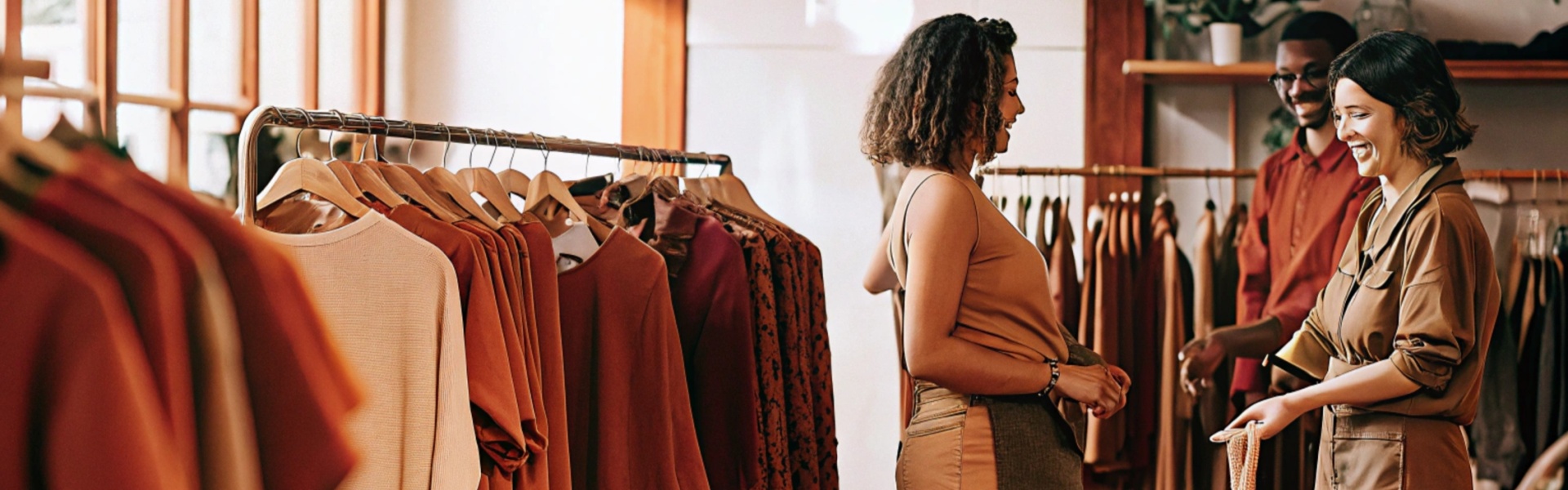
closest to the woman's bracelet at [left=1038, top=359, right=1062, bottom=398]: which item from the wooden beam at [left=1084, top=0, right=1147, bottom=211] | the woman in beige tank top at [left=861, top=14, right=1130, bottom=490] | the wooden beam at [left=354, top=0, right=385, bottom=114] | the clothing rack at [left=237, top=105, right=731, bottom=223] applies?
the woman in beige tank top at [left=861, top=14, right=1130, bottom=490]

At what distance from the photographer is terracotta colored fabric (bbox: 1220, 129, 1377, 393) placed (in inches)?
122

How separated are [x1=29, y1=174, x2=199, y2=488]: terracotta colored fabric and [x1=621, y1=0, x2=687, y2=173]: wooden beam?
3.25m

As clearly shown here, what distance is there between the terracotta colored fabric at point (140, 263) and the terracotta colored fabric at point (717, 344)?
1.48 m

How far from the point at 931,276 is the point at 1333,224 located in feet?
5.72

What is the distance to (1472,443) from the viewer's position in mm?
3221

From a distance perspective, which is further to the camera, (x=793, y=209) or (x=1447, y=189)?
(x=793, y=209)

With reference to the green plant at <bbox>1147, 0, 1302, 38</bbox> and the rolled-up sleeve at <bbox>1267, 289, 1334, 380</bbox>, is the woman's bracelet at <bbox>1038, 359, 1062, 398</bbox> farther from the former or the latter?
the green plant at <bbox>1147, 0, 1302, 38</bbox>

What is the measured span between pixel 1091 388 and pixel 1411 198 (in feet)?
2.02

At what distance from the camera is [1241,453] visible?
2.11 meters

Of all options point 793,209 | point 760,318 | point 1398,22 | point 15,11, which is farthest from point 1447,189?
point 15,11

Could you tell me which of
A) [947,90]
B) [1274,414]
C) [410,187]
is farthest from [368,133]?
[1274,414]

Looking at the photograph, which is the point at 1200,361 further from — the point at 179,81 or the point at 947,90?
the point at 179,81

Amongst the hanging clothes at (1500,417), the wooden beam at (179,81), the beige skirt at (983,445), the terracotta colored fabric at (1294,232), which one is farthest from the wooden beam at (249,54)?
the hanging clothes at (1500,417)

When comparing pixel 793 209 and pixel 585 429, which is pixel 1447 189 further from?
pixel 793 209
